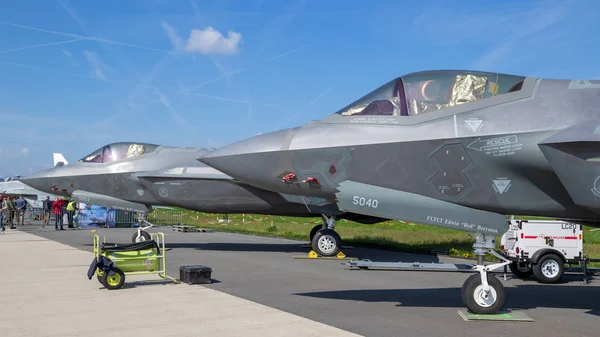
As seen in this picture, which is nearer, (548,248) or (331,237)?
(548,248)

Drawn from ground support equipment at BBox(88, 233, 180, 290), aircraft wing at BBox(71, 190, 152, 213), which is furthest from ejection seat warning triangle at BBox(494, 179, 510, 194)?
aircraft wing at BBox(71, 190, 152, 213)

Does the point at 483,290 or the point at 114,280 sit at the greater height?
the point at 483,290

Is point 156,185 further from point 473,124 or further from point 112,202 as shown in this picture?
point 473,124

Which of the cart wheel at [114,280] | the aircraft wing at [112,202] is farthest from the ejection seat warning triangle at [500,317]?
the aircraft wing at [112,202]

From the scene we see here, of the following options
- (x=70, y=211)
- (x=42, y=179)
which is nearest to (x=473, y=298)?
(x=42, y=179)

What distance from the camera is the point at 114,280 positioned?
30.7ft

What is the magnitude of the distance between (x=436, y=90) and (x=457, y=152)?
0.90 m

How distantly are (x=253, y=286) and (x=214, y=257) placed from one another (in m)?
5.50

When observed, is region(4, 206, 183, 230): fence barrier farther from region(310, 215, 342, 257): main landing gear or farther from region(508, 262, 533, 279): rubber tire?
region(508, 262, 533, 279): rubber tire

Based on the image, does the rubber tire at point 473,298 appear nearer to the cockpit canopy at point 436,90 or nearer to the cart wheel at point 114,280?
the cockpit canopy at point 436,90

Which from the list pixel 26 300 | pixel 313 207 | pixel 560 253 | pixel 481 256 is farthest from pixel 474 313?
pixel 313 207

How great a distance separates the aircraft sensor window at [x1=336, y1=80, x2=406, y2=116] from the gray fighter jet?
7982mm

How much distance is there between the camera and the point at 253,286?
988cm

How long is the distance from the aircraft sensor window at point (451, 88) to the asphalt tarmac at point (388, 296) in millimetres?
2771
